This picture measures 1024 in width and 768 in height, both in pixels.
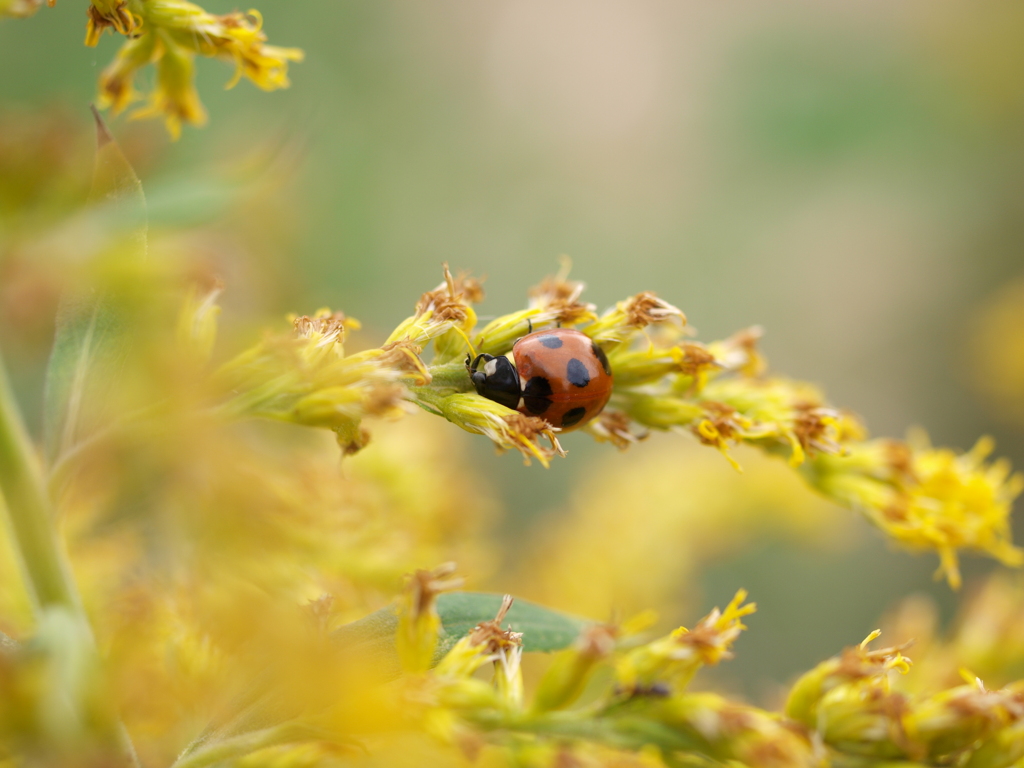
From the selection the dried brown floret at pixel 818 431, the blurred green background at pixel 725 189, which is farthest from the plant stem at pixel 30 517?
the blurred green background at pixel 725 189

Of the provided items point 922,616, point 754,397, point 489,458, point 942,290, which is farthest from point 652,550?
point 942,290

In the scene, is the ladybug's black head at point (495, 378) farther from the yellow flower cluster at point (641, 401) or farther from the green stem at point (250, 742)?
the green stem at point (250, 742)

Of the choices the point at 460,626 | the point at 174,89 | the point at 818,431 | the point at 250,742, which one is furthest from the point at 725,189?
the point at 250,742

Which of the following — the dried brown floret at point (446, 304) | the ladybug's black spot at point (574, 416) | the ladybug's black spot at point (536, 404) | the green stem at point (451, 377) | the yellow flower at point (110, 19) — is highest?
the yellow flower at point (110, 19)

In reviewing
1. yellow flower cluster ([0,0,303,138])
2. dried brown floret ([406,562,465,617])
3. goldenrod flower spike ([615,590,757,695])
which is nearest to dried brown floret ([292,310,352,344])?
dried brown floret ([406,562,465,617])

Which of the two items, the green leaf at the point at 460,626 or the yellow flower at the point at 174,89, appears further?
the yellow flower at the point at 174,89

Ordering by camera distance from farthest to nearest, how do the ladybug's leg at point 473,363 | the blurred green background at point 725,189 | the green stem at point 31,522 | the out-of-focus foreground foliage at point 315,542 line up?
the blurred green background at point 725,189 → the ladybug's leg at point 473,363 → the green stem at point 31,522 → the out-of-focus foreground foliage at point 315,542

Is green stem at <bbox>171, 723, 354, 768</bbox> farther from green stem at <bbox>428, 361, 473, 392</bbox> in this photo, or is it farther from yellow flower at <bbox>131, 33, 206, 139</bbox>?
yellow flower at <bbox>131, 33, 206, 139</bbox>

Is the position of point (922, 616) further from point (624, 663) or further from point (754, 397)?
point (624, 663)
